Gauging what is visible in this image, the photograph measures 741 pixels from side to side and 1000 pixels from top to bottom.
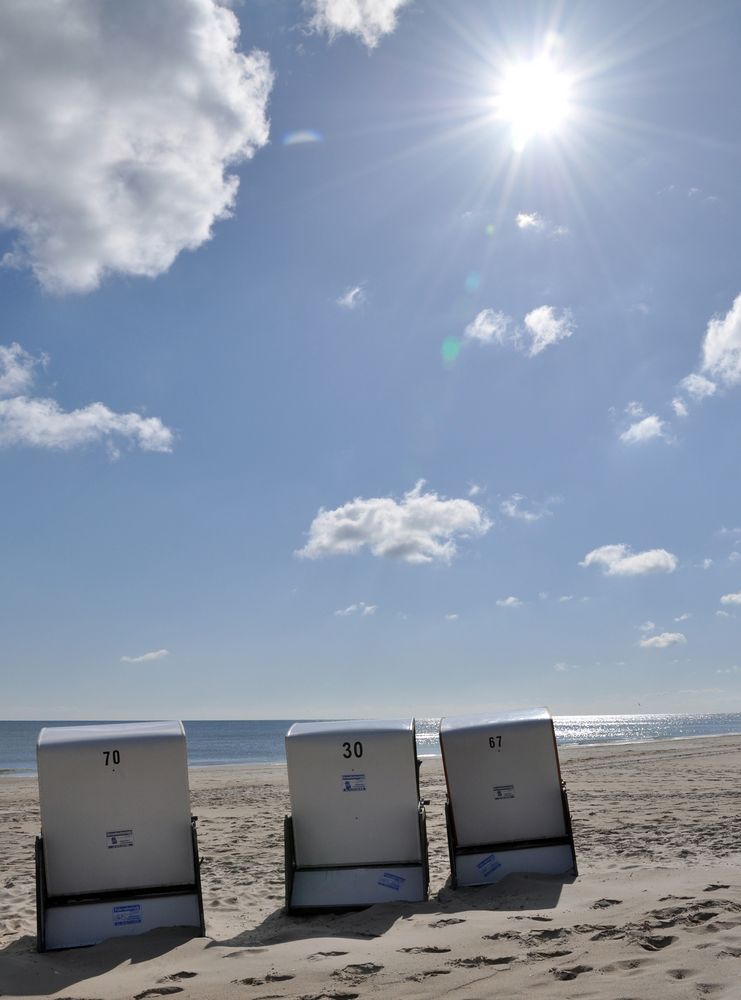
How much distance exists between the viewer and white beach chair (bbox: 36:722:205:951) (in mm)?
6996

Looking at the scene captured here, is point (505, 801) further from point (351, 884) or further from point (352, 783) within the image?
point (351, 884)

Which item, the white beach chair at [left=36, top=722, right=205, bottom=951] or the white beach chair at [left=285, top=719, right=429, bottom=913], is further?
the white beach chair at [left=285, top=719, right=429, bottom=913]

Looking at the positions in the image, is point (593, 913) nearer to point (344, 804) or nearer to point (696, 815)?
point (344, 804)

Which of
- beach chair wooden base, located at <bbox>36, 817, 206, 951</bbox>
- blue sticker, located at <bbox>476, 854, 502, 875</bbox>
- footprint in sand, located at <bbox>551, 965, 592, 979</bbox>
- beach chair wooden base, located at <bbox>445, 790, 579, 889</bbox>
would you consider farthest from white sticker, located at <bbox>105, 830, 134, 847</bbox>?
footprint in sand, located at <bbox>551, 965, 592, 979</bbox>

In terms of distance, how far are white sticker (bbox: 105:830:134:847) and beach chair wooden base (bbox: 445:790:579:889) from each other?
299 centimetres

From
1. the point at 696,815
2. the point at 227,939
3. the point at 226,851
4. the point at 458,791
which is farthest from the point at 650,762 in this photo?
the point at 227,939

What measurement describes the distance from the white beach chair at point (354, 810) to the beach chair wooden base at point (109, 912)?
3.32 feet

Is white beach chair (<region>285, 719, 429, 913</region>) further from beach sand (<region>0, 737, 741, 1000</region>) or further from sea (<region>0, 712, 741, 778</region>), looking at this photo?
sea (<region>0, 712, 741, 778</region>)

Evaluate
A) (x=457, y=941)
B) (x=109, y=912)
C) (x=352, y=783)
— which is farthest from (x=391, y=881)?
(x=109, y=912)

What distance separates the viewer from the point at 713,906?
6.04 metres

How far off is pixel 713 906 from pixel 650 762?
22.7 metres

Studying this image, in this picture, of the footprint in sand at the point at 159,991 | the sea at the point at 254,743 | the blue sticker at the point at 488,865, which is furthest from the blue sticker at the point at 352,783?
the sea at the point at 254,743

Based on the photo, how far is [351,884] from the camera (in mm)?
7664

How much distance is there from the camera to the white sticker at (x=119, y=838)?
7.17 m
